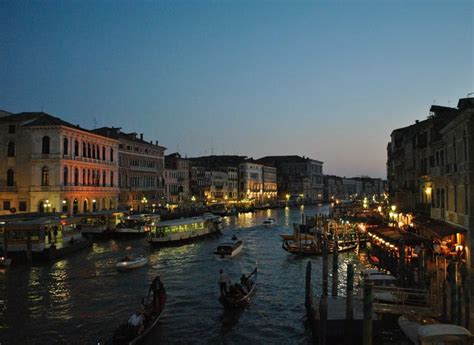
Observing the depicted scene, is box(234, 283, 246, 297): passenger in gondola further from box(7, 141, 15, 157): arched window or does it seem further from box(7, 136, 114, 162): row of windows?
box(7, 141, 15, 157): arched window

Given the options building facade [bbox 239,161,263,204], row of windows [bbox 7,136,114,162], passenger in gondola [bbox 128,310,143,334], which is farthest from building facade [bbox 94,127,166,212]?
passenger in gondola [bbox 128,310,143,334]

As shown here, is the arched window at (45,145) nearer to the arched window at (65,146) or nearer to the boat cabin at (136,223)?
the arched window at (65,146)

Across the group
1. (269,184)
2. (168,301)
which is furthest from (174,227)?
(269,184)

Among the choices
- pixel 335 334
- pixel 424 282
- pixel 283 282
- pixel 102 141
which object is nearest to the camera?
pixel 335 334

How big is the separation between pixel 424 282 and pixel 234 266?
12.9 m

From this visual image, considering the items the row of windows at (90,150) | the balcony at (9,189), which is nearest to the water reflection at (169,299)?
the balcony at (9,189)

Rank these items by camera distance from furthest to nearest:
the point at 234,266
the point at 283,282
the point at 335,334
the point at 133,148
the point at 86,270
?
the point at 133,148 → the point at 234,266 → the point at 86,270 → the point at 283,282 → the point at 335,334

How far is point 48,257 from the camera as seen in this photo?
88.4 feet

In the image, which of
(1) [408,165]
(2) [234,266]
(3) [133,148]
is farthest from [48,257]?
(3) [133,148]

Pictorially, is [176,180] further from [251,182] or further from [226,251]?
[226,251]

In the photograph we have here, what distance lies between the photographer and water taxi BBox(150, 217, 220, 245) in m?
34.8

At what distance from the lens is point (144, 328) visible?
13.9m

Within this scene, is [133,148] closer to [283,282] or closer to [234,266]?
[234,266]

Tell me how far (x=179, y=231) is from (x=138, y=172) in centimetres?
2317
